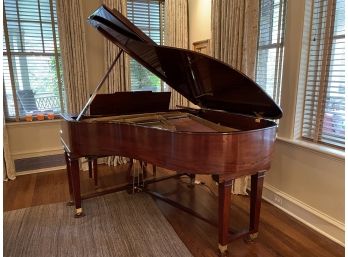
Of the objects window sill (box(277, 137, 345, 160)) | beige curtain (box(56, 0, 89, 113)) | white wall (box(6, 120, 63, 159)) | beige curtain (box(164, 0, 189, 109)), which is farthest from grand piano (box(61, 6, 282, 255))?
white wall (box(6, 120, 63, 159))

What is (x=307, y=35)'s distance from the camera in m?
2.33

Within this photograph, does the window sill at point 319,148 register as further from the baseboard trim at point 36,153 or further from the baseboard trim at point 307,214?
the baseboard trim at point 36,153

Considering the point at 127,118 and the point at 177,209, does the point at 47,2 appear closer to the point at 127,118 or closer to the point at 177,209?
the point at 127,118

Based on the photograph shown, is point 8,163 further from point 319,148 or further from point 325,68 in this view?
point 325,68

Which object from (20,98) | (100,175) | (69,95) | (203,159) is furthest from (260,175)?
(20,98)

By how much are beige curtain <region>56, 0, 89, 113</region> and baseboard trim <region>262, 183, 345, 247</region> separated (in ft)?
9.13

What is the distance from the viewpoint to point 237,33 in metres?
2.79

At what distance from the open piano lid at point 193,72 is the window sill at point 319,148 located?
523mm

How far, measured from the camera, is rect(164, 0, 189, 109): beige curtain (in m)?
4.01

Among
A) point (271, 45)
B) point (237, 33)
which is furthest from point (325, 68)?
point (237, 33)

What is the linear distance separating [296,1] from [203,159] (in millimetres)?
1740

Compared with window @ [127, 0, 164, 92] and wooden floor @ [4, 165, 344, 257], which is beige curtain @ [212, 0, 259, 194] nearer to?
wooden floor @ [4, 165, 344, 257]

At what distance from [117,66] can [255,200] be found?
276 centimetres

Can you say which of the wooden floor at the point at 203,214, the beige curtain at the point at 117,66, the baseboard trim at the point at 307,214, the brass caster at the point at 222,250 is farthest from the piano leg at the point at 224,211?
the beige curtain at the point at 117,66
